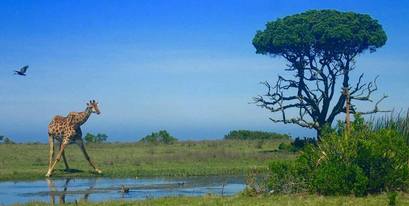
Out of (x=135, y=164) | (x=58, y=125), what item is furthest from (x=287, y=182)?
(x=135, y=164)

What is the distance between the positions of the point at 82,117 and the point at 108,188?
990cm

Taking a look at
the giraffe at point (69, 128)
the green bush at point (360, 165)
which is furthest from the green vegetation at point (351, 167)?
the giraffe at point (69, 128)

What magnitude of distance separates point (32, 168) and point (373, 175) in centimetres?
1922

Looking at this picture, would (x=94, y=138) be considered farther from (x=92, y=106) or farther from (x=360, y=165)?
(x=360, y=165)

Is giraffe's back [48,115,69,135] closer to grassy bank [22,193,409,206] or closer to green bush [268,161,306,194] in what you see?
grassy bank [22,193,409,206]

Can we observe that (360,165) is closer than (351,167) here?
No

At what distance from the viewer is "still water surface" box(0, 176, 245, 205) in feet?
72.3

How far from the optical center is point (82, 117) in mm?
34219

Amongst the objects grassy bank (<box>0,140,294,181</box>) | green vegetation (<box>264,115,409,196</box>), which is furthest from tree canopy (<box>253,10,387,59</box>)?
green vegetation (<box>264,115,409,196</box>)

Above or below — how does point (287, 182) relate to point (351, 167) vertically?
below

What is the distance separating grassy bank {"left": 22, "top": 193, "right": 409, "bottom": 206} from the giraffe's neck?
15.2 metres

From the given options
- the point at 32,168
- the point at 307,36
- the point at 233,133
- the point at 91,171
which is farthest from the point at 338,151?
the point at 233,133

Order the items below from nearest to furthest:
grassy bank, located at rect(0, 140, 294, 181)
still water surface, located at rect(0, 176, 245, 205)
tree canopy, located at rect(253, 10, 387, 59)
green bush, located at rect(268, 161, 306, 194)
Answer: green bush, located at rect(268, 161, 306, 194) < still water surface, located at rect(0, 176, 245, 205) < grassy bank, located at rect(0, 140, 294, 181) < tree canopy, located at rect(253, 10, 387, 59)

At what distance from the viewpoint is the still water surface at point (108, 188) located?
22.0m
